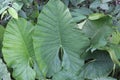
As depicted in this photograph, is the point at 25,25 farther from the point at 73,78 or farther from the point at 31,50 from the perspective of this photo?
Result: the point at 73,78

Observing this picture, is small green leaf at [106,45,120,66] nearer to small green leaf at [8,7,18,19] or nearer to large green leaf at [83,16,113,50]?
large green leaf at [83,16,113,50]

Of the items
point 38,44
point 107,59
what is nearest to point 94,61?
point 107,59

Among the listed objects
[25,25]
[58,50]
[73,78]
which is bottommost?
[73,78]

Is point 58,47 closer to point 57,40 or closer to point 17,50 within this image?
point 57,40

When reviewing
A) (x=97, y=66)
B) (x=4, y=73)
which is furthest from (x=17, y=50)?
(x=97, y=66)

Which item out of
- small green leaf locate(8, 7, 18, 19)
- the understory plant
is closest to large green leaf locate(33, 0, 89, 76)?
the understory plant

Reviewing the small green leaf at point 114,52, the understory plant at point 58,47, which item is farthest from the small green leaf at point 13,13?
the small green leaf at point 114,52
